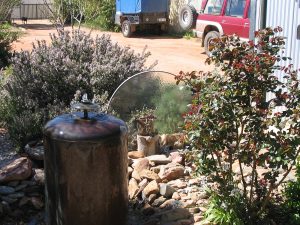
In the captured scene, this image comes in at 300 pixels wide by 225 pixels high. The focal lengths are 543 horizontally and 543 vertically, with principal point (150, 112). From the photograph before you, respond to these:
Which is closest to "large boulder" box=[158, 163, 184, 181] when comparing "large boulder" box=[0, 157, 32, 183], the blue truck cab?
"large boulder" box=[0, 157, 32, 183]

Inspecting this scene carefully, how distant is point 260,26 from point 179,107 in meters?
1.94

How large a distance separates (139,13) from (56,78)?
16.3 m

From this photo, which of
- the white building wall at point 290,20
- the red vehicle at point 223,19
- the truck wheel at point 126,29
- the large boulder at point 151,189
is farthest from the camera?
the truck wheel at point 126,29

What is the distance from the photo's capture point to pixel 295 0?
737 centimetres

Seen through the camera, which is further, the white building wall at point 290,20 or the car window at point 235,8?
the car window at point 235,8

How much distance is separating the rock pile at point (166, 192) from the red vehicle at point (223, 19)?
399 inches

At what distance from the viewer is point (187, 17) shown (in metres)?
23.4

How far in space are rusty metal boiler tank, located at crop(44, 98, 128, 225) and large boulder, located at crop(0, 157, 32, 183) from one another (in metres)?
1.12

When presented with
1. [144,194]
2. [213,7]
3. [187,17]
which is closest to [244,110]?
[144,194]

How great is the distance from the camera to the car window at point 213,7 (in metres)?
17.0

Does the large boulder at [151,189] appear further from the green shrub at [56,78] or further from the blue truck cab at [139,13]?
the blue truck cab at [139,13]

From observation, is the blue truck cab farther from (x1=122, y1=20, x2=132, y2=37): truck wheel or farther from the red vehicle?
the red vehicle

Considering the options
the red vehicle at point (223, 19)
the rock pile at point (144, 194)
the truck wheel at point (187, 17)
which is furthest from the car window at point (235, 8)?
the rock pile at point (144, 194)

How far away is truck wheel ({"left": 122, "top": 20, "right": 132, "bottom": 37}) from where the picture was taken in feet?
78.6
